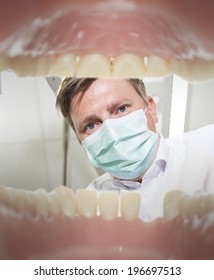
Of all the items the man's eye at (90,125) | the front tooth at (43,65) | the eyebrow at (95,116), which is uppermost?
the front tooth at (43,65)

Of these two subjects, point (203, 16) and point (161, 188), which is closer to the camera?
point (203, 16)

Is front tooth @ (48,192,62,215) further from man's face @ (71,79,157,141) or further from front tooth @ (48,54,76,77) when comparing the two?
front tooth @ (48,54,76,77)

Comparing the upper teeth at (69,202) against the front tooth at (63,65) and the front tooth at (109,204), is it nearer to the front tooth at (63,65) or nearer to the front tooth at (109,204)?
the front tooth at (109,204)

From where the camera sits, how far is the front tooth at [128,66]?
2.50 feet

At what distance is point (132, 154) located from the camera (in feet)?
2.76

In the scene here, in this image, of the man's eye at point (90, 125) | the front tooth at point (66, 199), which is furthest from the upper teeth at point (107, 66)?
the front tooth at point (66, 199)

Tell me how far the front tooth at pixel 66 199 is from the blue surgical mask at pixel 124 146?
0.08 meters

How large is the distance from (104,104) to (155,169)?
0.18 metres

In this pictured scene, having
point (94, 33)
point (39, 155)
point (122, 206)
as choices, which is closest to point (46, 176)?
point (39, 155)

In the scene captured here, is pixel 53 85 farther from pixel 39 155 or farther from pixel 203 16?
pixel 203 16

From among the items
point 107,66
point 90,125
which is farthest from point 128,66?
point 90,125

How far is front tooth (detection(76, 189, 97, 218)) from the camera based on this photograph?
840 mm
